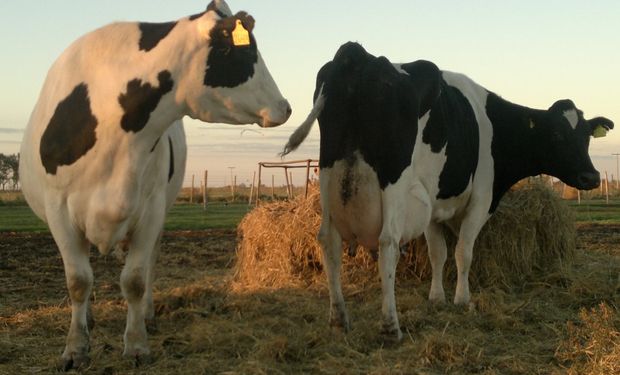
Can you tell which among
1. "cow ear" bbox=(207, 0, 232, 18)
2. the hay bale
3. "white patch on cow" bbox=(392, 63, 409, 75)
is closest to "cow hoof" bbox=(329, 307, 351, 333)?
"white patch on cow" bbox=(392, 63, 409, 75)

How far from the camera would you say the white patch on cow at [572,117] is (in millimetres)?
8023

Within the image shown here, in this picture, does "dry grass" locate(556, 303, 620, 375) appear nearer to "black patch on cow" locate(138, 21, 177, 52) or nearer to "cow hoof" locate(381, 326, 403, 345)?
"cow hoof" locate(381, 326, 403, 345)

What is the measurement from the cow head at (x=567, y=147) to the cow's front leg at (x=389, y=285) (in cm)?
323

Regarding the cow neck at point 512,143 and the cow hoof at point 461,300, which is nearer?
the cow hoof at point 461,300

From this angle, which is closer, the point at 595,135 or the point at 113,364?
the point at 113,364

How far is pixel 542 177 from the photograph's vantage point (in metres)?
9.16

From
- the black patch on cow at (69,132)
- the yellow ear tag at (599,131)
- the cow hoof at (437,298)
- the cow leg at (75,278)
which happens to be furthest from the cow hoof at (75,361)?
the yellow ear tag at (599,131)

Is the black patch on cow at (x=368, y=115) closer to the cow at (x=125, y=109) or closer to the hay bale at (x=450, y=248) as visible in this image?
the cow at (x=125, y=109)

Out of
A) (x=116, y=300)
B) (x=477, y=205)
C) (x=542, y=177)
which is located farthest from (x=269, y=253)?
(x=542, y=177)

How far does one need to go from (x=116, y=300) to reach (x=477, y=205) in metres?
3.93

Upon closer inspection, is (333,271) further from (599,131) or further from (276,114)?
(599,131)

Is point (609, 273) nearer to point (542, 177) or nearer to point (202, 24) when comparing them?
point (542, 177)

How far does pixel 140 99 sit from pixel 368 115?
6.22 feet

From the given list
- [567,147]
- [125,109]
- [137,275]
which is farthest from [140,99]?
[567,147]
